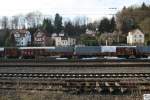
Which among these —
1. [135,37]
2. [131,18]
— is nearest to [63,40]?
[131,18]

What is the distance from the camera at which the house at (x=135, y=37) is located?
104787mm

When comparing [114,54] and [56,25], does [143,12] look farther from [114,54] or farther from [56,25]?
[114,54]

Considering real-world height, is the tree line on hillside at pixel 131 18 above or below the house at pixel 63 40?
above

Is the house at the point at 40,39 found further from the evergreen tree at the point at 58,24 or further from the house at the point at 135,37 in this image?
the house at the point at 135,37

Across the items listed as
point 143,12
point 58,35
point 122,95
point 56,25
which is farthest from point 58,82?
point 56,25

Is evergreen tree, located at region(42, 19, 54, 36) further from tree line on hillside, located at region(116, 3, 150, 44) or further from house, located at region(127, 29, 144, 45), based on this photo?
house, located at region(127, 29, 144, 45)

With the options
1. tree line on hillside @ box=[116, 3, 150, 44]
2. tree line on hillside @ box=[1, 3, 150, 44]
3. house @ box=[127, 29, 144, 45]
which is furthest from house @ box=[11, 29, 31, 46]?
house @ box=[127, 29, 144, 45]

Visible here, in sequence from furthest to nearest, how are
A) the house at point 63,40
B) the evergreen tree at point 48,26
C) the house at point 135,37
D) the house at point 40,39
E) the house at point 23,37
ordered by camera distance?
the evergreen tree at point 48,26 → the house at point 63,40 → the house at point 23,37 → the house at point 40,39 → the house at point 135,37

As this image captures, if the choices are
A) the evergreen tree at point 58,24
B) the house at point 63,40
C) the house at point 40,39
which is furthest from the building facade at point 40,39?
the evergreen tree at point 58,24

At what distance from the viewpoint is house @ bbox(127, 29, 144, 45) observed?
104787 mm

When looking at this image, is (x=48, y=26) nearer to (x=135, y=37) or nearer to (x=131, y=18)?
(x=131, y=18)

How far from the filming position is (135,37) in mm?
109000

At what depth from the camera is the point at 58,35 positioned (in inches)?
4845

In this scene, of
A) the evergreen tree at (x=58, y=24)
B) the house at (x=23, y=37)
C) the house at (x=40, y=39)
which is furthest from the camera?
the evergreen tree at (x=58, y=24)
